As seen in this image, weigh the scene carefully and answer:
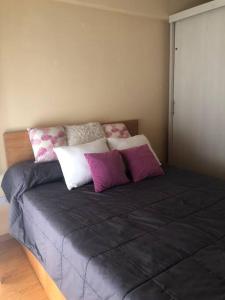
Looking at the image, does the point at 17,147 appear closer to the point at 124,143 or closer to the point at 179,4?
the point at 124,143

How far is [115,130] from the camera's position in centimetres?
266

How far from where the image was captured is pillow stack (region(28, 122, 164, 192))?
2.04m

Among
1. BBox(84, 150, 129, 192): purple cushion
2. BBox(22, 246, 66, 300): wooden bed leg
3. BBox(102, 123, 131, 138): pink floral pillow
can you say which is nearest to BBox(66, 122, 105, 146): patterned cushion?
BBox(102, 123, 131, 138): pink floral pillow

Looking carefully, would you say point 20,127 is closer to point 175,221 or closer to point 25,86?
point 25,86

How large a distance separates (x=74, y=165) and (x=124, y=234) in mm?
832

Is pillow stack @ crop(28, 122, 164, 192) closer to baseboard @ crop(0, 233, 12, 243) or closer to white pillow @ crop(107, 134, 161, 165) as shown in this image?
white pillow @ crop(107, 134, 161, 165)

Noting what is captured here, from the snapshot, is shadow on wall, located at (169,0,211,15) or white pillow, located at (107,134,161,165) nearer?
white pillow, located at (107,134,161,165)

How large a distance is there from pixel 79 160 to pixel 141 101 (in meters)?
1.36

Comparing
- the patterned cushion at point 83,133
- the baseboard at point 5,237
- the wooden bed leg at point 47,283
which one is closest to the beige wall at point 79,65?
the patterned cushion at point 83,133

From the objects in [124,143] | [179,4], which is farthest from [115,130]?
[179,4]

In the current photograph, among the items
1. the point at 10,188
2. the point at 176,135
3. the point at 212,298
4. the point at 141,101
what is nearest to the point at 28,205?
the point at 10,188

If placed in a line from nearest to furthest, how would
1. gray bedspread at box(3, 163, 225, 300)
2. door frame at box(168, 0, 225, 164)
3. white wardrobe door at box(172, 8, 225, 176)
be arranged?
gray bedspread at box(3, 163, 225, 300) → door frame at box(168, 0, 225, 164) → white wardrobe door at box(172, 8, 225, 176)

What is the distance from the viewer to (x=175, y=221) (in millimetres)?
1499

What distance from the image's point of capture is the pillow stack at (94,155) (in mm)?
2035
